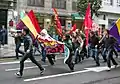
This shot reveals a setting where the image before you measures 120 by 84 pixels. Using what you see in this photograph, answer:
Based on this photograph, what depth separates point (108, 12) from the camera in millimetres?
40125

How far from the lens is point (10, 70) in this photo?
12.1 metres

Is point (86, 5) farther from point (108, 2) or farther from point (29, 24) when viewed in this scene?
point (29, 24)

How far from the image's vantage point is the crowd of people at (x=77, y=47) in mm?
10562

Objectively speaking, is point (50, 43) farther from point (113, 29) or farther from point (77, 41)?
point (113, 29)

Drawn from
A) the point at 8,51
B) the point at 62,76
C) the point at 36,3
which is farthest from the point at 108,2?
the point at 62,76

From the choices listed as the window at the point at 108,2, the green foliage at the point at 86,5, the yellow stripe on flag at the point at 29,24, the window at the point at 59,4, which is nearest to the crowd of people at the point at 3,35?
the window at the point at 59,4

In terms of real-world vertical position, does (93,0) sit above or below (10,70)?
above

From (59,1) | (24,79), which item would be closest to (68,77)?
(24,79)

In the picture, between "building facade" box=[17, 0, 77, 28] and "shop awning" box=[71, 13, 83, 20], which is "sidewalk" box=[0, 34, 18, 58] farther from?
"shop awning" box=[71, 13, 83, 20]

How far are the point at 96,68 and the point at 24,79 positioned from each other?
3940 millimetres

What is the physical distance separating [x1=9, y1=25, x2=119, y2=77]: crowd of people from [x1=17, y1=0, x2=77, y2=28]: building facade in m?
13.9

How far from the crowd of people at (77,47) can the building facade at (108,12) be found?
75.8 ft

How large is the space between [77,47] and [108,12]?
2650cm

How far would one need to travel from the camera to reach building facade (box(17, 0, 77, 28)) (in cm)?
2989
